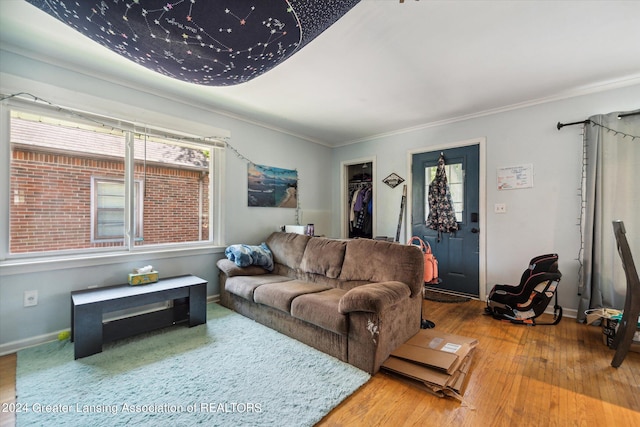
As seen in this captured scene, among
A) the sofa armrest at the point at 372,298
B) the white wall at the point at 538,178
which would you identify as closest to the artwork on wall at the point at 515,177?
the white wall at the point at 538,178

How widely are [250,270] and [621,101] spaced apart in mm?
4200

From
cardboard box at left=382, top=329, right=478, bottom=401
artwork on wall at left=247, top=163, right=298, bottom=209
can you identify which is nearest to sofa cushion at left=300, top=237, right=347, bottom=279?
cardboard box at left=382, top=329, right=478, bottom=401

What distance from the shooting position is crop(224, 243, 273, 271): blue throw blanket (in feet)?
10.1

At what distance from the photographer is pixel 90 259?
2.47 meters

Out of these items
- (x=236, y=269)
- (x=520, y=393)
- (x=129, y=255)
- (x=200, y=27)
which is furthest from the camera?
(x=236, y=269)

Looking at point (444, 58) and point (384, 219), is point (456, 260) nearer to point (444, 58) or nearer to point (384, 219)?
point (384, 219)

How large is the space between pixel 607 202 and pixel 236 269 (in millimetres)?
3849

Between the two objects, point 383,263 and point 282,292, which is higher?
point 383,263

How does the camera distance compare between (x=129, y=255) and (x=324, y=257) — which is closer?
(x=129, y=255)

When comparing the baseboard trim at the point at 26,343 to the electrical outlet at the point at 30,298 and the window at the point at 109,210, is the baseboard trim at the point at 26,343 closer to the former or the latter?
the electrical outlet at the point at 30,298

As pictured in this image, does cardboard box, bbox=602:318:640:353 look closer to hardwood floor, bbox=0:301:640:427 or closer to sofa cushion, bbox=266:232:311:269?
hardwood floor, bbox=0:301:640:427

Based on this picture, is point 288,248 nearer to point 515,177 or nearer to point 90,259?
point 90,259

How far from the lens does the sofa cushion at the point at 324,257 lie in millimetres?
2764

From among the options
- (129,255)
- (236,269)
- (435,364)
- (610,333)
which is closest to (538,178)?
(610,333)
